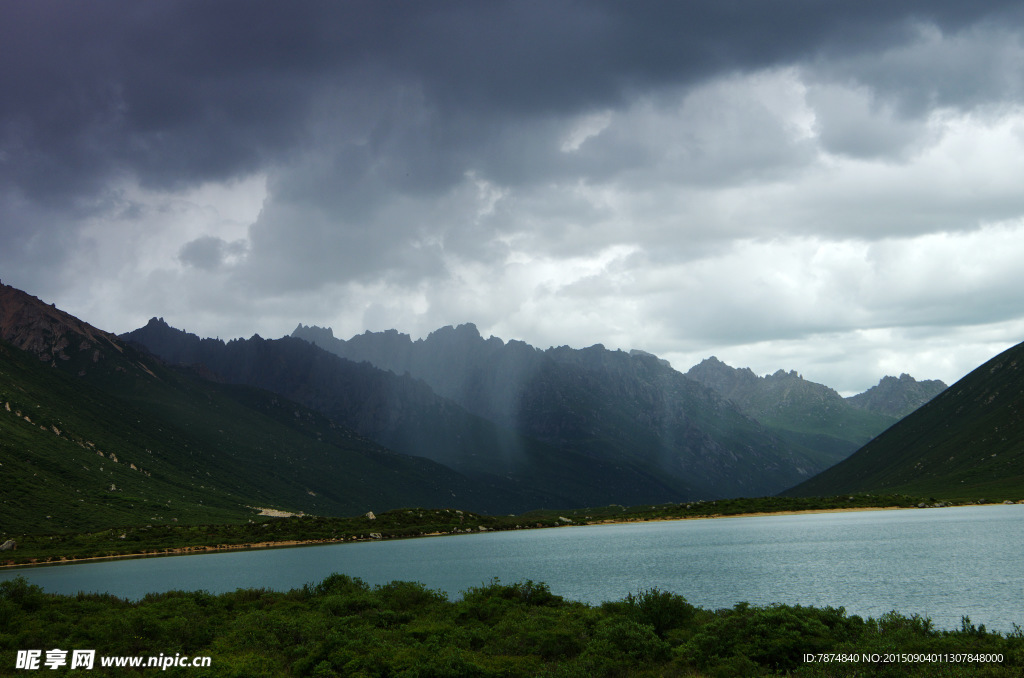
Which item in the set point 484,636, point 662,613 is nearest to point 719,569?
point 662,613

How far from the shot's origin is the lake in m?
55.7

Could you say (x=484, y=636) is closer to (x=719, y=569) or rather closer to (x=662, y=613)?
(x=662, y=613)

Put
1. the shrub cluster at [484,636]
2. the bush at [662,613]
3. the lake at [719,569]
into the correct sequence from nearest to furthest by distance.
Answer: the shrub cluster at [484,636] < the bush at [662,613] < the lake at [719,569]

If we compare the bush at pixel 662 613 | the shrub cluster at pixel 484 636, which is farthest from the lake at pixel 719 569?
the shrub cluster at pixel 484 636

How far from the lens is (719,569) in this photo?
80000mm

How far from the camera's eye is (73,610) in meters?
52.8

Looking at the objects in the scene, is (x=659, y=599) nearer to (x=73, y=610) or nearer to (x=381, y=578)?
(x=73, y=610)

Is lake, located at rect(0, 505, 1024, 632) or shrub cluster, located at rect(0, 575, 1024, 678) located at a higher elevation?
shrub cluster, located at rect(0, 575, 1024, 678)

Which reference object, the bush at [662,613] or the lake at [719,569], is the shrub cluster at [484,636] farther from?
the lake at [719,569]

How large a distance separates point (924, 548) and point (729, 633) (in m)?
64.7

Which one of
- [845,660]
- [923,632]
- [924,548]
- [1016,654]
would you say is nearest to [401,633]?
[845,660]

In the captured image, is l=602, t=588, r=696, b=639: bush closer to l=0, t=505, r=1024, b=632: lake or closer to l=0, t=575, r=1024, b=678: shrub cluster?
l=0, t=575, r=1024, b=678: shrub cluster

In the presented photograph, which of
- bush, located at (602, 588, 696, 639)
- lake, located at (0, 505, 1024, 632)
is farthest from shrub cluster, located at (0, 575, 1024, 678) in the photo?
lake, located at (0, 505, 1024, 632)

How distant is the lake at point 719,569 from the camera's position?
5566 cm
